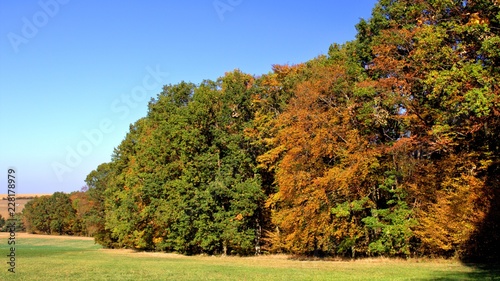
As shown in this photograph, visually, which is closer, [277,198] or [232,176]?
[277,198]

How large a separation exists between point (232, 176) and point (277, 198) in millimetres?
7862

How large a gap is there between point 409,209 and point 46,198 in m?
113

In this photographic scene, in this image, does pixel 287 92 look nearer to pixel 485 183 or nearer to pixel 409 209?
pixel 409 209

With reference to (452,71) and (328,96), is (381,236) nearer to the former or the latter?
(328,96)

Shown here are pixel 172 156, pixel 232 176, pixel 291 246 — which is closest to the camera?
pixel 291 246

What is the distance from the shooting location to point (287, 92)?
43.4m

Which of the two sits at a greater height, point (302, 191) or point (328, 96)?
point (328, 96)

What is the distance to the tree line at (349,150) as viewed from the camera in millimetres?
22828

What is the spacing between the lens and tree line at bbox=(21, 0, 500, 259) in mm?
22828

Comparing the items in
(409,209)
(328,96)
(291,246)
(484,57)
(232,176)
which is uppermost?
(328,96)

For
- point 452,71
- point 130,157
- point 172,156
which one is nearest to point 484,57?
point 452,71

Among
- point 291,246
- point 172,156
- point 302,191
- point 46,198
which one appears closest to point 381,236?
point 302,191

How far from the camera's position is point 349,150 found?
34.0 metres

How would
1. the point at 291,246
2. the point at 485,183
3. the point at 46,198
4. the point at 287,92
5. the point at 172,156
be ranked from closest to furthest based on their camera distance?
the point at 485,183
the point at 291,246
the point at 287,92
the point at 172,156
the point at 46,198
